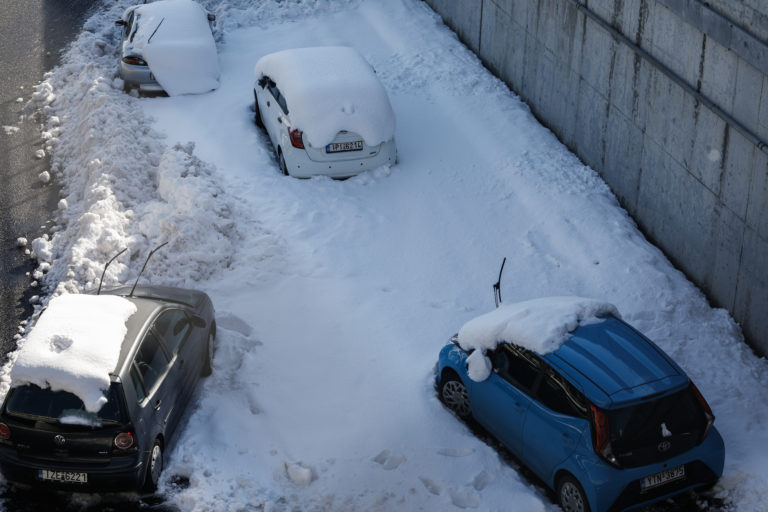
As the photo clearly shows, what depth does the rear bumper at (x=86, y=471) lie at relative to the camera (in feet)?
27.6

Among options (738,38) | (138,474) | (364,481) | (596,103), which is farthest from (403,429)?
(596,103)

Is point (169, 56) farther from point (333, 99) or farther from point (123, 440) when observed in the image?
point (123, 440)

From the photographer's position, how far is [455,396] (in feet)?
32.3

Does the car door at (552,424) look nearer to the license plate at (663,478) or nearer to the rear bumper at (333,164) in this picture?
the license plate at (663,478)

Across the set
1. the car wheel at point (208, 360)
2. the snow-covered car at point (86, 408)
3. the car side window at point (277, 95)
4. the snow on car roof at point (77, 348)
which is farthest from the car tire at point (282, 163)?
the snow-covered car at point (86, 408)

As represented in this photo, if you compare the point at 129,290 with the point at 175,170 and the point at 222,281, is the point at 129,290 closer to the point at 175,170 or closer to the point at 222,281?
the point at 222,281

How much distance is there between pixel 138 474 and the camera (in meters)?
8.51

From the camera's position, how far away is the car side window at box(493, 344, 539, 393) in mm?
8945

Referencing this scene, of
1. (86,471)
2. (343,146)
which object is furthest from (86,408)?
(343,146)

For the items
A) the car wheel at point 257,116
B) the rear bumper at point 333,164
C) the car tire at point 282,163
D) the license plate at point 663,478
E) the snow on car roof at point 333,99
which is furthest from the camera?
the car wheel at point 257,116

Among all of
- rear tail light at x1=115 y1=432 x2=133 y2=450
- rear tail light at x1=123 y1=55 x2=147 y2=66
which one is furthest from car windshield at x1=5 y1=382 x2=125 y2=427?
rear tail light at x1=123 y1=55 x2=147 y2=66

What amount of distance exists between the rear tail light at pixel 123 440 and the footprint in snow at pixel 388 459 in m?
2.32

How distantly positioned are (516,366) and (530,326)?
Result: 16.1 inches

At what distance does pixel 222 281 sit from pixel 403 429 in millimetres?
3714
